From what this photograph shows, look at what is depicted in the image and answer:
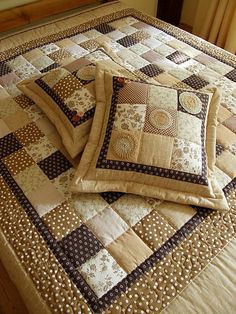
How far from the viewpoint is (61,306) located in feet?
2.60

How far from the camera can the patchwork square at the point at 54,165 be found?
3.60ft

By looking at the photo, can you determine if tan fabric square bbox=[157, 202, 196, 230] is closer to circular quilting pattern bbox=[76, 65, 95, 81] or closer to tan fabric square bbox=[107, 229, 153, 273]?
tan fabric square bbox=[107, 229, 153, 273]

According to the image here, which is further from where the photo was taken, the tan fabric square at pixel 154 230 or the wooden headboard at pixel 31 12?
the wooden headboard at pixel 31 12

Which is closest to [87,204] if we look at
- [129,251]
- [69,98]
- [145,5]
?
[129,251]

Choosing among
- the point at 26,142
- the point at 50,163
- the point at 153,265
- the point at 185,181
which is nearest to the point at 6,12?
the point at 26,142

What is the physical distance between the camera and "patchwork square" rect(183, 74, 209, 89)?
1.45 m

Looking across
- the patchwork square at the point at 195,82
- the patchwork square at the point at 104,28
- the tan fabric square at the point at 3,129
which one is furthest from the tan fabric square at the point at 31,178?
the patchwork square at the point at 104,28

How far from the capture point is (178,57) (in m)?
1.63

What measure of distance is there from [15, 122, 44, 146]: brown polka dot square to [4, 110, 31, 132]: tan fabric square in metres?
0.02

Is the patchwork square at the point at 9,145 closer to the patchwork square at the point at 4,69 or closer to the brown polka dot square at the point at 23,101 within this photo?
the brown polka dot square at the point at 23,101

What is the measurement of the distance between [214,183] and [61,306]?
62 centimetres

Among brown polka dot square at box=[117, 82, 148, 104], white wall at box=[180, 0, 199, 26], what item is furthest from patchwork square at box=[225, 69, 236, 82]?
white wall at box=[180, 0, 199, 26]

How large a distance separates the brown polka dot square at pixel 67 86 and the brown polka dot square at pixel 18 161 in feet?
0.90

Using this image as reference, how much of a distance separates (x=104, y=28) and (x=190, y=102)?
3.27 feet
